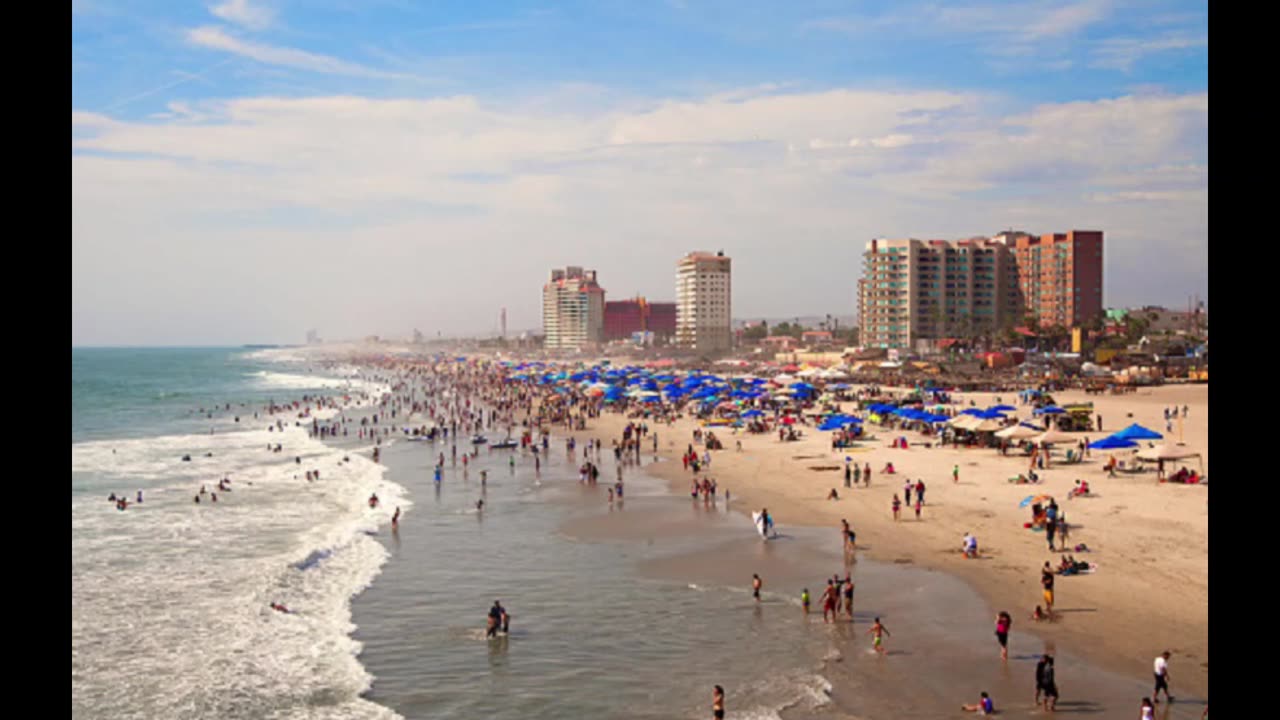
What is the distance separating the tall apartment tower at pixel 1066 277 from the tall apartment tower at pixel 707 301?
53.5 metres

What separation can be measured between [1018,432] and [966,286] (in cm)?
9810

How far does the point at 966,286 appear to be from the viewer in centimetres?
12431

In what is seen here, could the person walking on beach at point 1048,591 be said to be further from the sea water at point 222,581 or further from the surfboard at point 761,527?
the sea water at point 222,581

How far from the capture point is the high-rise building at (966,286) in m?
120

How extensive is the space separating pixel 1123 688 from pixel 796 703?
500cm

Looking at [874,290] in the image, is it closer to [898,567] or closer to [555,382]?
[555,382]

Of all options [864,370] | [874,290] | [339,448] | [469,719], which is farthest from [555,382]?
[469,719]

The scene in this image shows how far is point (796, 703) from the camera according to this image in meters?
13.2

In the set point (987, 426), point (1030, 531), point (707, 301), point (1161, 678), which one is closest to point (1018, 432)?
point (987, 426)

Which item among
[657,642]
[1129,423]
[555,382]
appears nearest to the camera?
[657,642]

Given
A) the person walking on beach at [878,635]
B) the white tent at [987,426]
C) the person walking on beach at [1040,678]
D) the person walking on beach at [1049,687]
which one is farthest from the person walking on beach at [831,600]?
the white tent at [987,426]

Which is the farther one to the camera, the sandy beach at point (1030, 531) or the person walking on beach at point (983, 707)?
the sandy beach at point (1030, 531)

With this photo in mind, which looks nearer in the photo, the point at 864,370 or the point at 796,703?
the point at 796,703
